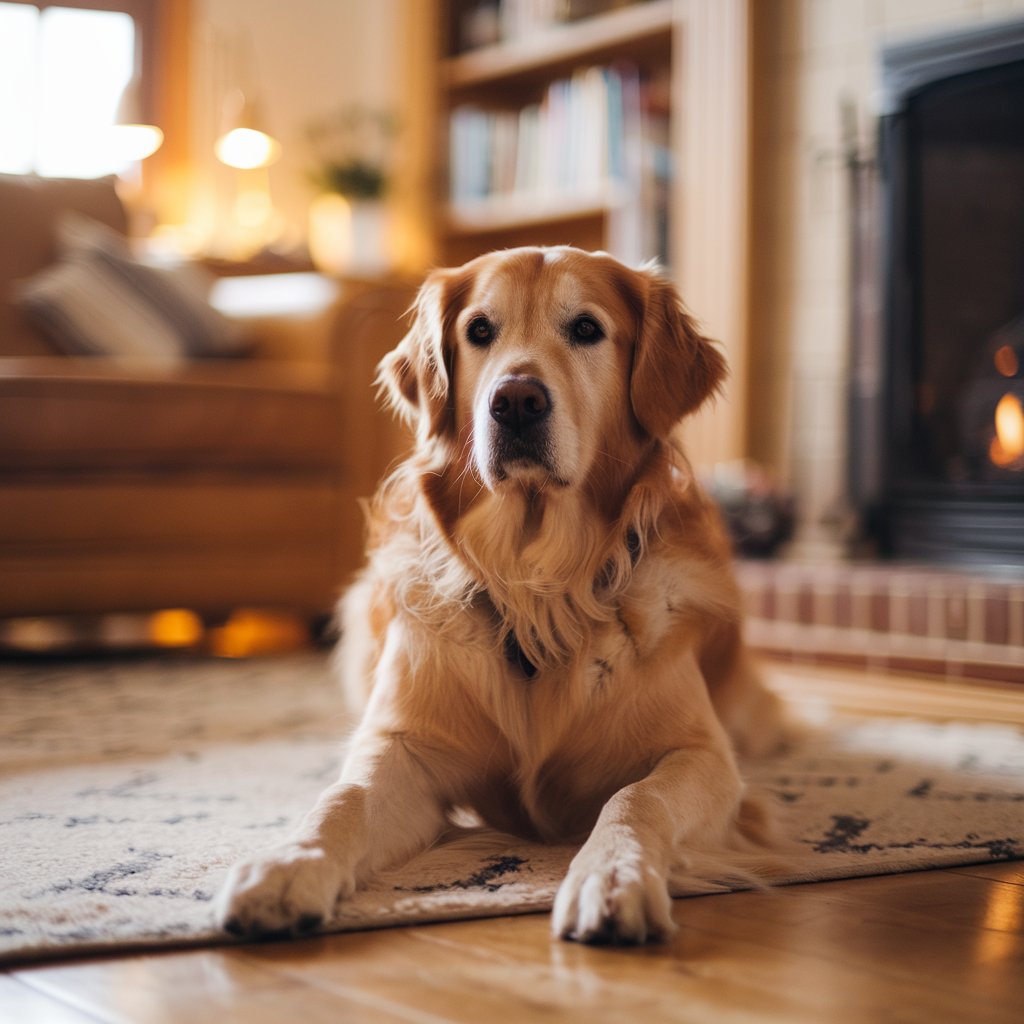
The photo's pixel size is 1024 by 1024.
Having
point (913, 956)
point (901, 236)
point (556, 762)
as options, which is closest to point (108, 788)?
point (556, 762)

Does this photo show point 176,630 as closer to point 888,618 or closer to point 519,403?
point 888,618

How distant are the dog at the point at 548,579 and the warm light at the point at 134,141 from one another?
3585mm

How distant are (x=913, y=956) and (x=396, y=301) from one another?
2.57 metres

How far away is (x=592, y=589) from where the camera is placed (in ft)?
5.11

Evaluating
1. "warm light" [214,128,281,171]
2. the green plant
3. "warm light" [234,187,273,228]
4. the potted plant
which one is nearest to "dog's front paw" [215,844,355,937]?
the potted plant

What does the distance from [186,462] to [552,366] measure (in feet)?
5.75

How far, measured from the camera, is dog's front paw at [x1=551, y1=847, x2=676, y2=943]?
107 cm

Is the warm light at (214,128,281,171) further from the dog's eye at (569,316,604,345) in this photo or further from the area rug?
the dog's eye at (569,316,604,345)

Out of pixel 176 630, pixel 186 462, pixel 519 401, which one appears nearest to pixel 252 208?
pixel 176 630

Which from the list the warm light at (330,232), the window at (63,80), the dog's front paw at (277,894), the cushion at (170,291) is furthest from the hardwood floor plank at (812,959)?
the window at (63,80)

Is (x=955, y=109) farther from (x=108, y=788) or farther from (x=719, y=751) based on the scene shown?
(x=108, y=788)

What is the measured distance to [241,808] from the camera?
1622 millimetres

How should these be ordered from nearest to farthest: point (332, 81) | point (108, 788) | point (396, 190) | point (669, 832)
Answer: point (669, 832)
point (108, 788)
point (396, 190)
point (332, 81)

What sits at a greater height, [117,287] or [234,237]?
[234,237]
